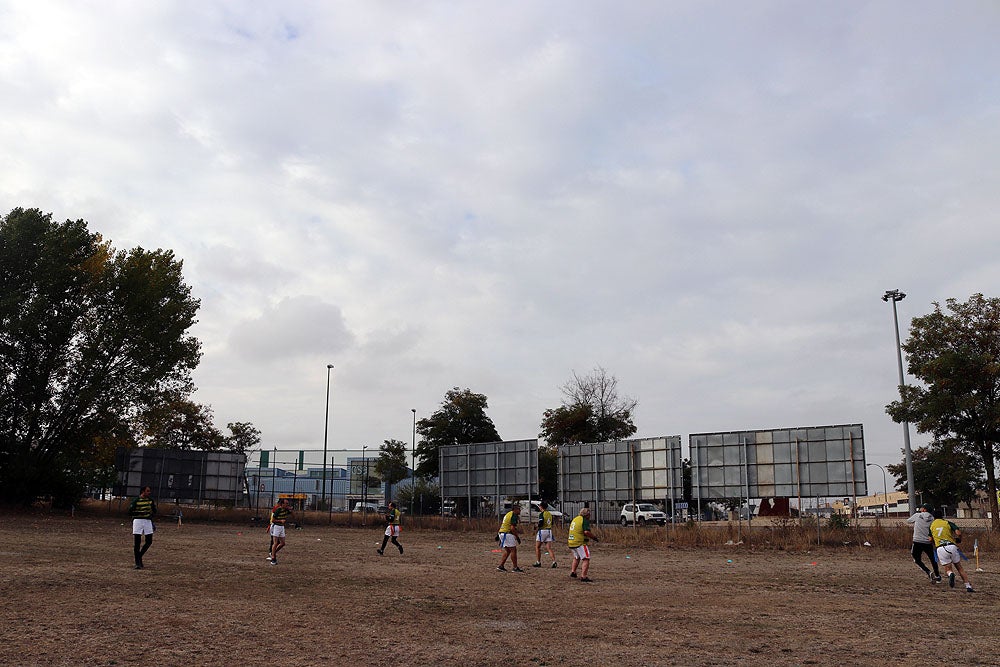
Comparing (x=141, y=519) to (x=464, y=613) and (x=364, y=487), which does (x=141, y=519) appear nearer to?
(x=464, y=613)

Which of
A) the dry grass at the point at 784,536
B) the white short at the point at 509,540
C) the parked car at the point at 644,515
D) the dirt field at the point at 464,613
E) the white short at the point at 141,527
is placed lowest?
the parked car at the point at 644,515

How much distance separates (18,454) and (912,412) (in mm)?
43060

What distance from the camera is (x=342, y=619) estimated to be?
475 inches

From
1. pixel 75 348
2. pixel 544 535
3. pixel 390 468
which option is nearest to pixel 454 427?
pixel 390 468

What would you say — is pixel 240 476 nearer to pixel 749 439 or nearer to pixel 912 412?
pixel 749 439

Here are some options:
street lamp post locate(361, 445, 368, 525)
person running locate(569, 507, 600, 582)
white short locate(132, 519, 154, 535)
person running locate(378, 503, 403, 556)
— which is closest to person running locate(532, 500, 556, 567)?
person running locate(569, 507, 600, 582)

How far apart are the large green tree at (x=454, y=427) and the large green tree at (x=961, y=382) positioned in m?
44.9

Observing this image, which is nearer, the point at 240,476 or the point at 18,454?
the point at 18,454

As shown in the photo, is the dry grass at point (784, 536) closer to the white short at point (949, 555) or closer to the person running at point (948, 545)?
the person running at point (948, 545)

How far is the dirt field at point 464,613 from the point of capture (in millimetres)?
9617

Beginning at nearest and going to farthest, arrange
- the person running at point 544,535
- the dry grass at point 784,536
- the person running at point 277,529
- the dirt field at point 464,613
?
the dirt field at point 464,613
the person running at point 277,529
the person running at point 544,535
the dry grass at point 784,536

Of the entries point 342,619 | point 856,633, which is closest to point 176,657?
point 342,619

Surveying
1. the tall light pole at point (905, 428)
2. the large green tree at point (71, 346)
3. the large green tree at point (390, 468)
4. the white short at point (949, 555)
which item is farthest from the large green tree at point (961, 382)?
the large green tree at point (71, 346)

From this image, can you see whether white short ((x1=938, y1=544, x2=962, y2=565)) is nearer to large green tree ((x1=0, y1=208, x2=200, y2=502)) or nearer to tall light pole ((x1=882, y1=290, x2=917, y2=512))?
tall light pole ((x1=882, y1=290, x2=917, y2=512))
